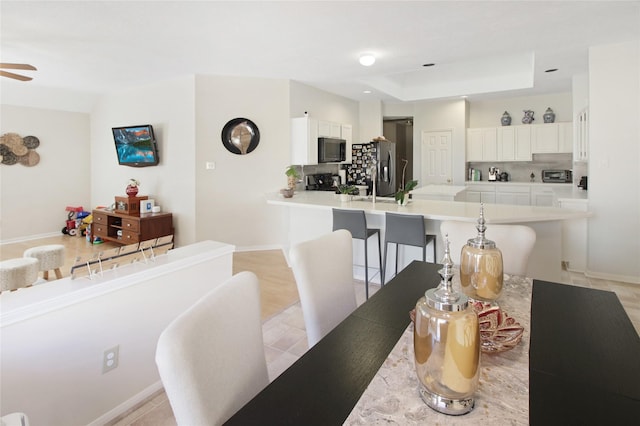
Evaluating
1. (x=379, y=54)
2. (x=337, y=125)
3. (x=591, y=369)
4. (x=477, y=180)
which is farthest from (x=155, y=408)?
(x=477, y=180)

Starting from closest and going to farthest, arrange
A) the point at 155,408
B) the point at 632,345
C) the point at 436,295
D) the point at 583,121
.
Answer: the point at 436,295 < the point at 632,345 < the point at 155,408 < the point at 583,121

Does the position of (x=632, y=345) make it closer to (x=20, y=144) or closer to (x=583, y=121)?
(x=583, y=121)

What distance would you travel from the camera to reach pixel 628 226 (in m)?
3.88

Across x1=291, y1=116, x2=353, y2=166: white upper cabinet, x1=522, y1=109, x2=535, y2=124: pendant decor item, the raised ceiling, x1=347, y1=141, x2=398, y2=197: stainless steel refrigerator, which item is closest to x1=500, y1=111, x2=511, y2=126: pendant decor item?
x1=522, y1=109, x2=535, y2=124: pendant decor item

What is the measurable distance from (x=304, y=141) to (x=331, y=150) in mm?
723

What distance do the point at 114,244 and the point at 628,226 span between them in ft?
23.5

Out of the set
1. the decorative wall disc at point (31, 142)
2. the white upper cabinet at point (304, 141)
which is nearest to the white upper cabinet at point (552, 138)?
the white upper cabinet at point (304, 141)

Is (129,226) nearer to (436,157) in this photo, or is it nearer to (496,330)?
(496,330)

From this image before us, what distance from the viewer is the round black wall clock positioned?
5.24 metres

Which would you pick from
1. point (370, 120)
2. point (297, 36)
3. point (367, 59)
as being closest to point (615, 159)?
point (367, 59)

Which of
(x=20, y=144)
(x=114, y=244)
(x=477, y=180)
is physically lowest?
(x=114, y=244)

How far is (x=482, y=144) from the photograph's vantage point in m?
7.18

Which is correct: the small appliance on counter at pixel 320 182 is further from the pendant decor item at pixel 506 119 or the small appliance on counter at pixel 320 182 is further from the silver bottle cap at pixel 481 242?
the silver bottle cap at pixel 481 242

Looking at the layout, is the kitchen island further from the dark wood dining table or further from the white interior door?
the white interior door
